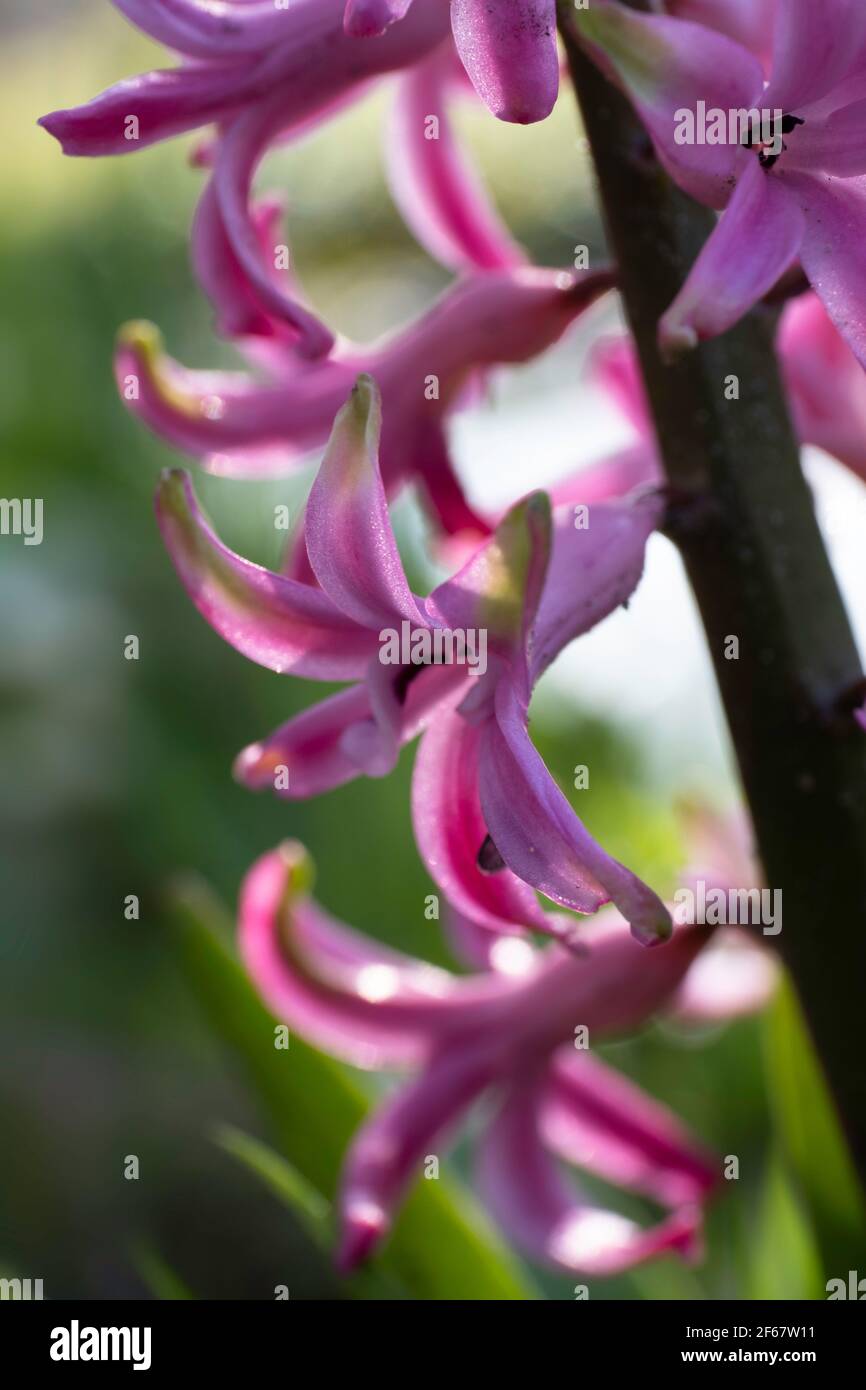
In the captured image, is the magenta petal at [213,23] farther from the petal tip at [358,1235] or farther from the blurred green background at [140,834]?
the blurred green background at [140,834]

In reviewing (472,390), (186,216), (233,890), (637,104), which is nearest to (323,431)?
(472,390)

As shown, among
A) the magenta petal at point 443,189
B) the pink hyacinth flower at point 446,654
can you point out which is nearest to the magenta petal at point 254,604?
the pink hyacinth flower at point 446,654

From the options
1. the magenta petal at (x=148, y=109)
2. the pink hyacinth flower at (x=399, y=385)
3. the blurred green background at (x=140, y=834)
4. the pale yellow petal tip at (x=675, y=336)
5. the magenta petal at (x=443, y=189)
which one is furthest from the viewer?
the blurred green background at (x=140, y=834)

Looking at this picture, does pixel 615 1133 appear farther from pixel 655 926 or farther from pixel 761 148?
pixel 761 148

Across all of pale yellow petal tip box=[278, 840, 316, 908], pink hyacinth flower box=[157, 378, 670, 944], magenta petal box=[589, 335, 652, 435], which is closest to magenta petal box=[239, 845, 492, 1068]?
pale yellow petal tip box=[278, 840, 316, 908]

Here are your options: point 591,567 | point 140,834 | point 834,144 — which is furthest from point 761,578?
point 140,834

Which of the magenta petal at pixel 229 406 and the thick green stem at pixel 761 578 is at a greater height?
the magenta petal at pixel 229 406

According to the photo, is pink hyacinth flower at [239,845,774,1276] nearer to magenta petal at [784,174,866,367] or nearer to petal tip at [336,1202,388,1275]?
petal tip at [336,1202,388,1275]
